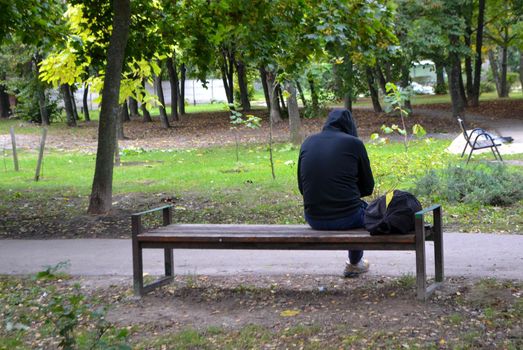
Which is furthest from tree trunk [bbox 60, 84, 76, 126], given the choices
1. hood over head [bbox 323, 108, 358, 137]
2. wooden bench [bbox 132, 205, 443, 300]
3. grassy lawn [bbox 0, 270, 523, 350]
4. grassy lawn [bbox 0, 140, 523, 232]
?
hood over head [bbox 323, 108, 358, 137]

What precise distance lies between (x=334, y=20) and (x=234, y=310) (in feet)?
17.6

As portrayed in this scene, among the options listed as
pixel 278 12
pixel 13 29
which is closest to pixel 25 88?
pixel 13 29

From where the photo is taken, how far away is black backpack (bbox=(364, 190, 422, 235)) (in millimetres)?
6355

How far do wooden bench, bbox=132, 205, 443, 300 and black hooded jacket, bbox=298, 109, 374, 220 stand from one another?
0.24 metres

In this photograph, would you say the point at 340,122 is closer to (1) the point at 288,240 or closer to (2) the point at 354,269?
(1) the point at 288,240

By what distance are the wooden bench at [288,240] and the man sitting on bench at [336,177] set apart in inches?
6.4

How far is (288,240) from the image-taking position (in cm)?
653

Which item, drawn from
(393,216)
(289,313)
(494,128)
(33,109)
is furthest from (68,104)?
(393,216)

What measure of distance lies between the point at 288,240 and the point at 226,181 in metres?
8.99

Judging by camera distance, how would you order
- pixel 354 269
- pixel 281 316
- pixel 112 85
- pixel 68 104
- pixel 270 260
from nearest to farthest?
pixel 281 316 < pixel 354 269 < pixel 270 260 < pixel 112 85 < pixel 68 104

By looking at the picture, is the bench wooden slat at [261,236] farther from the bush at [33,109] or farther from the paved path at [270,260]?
the bush at [33,109]

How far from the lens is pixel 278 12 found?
1140cm

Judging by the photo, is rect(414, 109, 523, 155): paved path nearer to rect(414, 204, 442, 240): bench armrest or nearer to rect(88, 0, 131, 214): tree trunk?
rect(88, 0, 131, 214): tree trunk

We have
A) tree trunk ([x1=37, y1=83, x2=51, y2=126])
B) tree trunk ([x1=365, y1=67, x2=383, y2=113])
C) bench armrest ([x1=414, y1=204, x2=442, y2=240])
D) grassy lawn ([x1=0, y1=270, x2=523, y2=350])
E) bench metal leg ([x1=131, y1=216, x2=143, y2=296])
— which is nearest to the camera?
grassy lawn ([x1=0, y1=270, x2=523, y2=350])
